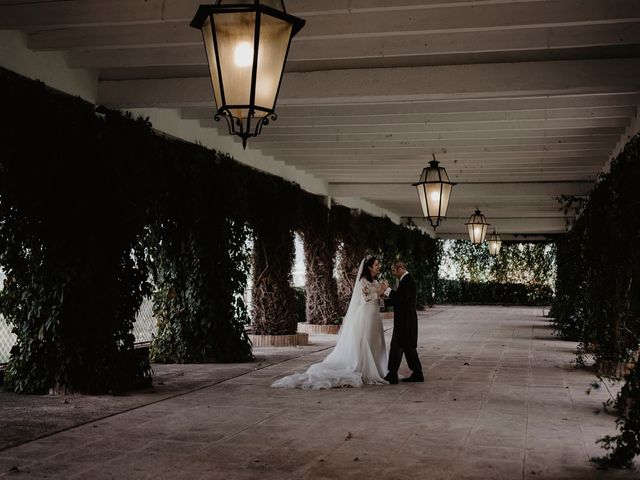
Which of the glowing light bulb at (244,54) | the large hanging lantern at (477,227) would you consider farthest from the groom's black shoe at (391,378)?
the large hanging lantern at (477,227)

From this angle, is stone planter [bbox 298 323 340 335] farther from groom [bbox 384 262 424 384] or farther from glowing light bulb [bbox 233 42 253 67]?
glowing light bulb [bbox 233 42 253 67]

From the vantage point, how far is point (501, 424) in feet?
21.3

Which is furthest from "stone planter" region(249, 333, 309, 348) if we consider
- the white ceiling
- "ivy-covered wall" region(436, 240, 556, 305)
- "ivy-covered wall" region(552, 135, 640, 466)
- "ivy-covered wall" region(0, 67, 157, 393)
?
"ivy-covered wall" region(436, 240, 556, 305)

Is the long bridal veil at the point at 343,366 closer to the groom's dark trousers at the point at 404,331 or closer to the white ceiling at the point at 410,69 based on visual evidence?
the groom's dark trousers at the point at 404,331

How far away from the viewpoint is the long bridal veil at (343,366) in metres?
8.66

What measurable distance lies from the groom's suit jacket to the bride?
40cm

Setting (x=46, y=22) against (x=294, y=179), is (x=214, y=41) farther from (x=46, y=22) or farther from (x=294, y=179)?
(x=294, y=179)

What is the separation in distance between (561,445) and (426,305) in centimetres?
2411

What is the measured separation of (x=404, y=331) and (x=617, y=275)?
2631 mm

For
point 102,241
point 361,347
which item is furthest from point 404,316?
point 102,241

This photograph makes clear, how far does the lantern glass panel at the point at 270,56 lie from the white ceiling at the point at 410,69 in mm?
1939

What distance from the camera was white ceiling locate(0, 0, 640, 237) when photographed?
5.96m

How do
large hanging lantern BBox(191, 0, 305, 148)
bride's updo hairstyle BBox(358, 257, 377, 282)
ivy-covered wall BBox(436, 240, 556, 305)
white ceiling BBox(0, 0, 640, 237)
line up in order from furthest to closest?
ivy-covered wall BBox(436, 240, 556, 305), bride's updo hairstyle BBox(358, 257, 377, 282), white ceiling BBox(0, 0, 640, 237), large hanging lantern BBox(191, 0, 305, 148)

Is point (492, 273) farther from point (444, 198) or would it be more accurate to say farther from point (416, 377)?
point (416, 377)
